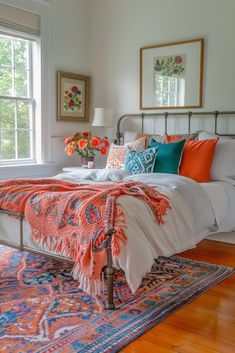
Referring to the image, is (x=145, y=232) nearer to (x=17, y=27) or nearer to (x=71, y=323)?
(x=71, y=323)

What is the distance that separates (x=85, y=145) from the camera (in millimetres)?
4621

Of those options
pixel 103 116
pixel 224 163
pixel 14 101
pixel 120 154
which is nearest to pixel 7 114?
pixel 14 101

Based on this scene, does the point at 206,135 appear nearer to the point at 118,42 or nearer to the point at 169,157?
the point at 169,157

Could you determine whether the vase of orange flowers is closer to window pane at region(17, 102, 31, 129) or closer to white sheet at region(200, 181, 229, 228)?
window pane at region(17, 102, 31, 129)

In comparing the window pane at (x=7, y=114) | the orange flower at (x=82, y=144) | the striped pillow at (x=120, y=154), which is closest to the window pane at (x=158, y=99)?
the striped pillow at (x=120, y=154)

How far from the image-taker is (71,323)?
2.13 metres

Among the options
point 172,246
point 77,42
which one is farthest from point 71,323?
point 77,42

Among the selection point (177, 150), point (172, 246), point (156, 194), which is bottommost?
point (172, 246)

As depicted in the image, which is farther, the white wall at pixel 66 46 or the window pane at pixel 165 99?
the white wall at pixel 66 46

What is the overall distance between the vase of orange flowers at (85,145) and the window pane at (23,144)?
447mm

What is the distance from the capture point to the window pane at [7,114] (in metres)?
4.43

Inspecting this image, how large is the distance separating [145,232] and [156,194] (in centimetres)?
34

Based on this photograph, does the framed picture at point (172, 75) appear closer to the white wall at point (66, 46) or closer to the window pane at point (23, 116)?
the white wall at point (66, 46)

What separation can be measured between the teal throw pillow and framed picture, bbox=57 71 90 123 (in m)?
1.68
